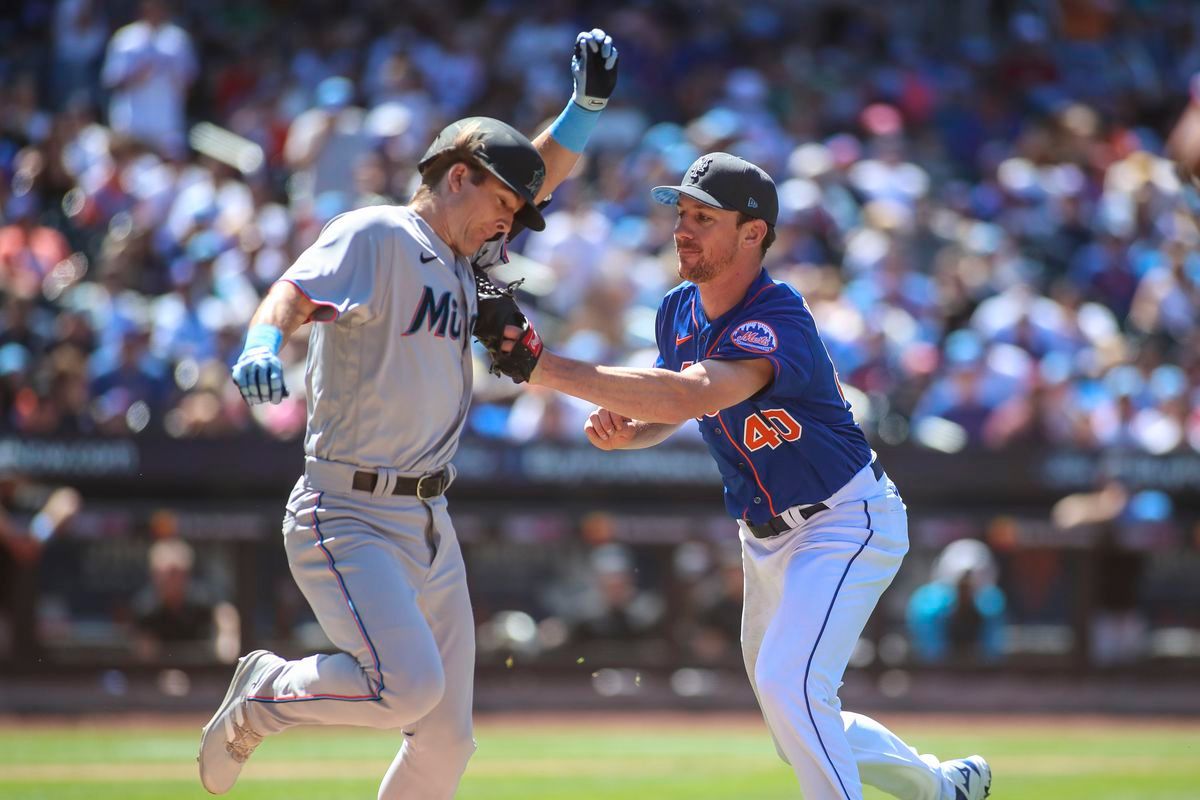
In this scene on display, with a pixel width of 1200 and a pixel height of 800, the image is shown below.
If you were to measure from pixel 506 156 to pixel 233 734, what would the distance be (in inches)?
73.0

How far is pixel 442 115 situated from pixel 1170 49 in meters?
8.42

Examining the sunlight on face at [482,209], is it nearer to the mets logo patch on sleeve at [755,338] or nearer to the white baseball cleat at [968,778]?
the mets logo patch on sleeve at [755,338]

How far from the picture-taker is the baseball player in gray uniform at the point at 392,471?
4.40 m

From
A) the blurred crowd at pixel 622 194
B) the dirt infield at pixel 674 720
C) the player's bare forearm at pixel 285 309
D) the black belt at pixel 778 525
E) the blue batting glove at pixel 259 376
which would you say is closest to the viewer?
the blue batting glove at pixel 259 376

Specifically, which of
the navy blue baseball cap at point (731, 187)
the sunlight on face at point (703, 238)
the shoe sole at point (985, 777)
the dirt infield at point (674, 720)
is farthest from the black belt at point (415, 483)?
the dirt infield at point (674, 720)

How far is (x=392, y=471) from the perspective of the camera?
14.9 feet

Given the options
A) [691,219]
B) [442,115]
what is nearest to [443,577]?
[691,219]

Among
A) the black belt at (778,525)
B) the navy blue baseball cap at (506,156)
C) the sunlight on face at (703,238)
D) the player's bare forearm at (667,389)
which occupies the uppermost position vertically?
the navy blue baseball cap at (506,156)

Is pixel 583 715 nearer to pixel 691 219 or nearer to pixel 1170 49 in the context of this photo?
pixel 691 219

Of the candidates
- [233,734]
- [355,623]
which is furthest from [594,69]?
[233,734]

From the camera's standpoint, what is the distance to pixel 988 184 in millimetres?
14367

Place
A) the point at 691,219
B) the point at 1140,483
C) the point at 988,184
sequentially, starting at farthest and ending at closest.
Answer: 1. the point at 988,184
2. the point at 1140,483
3. the point at 691,219

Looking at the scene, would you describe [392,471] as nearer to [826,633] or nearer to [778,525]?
[778,525]

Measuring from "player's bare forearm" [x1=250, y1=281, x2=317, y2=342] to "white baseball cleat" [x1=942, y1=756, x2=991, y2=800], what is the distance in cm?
254
